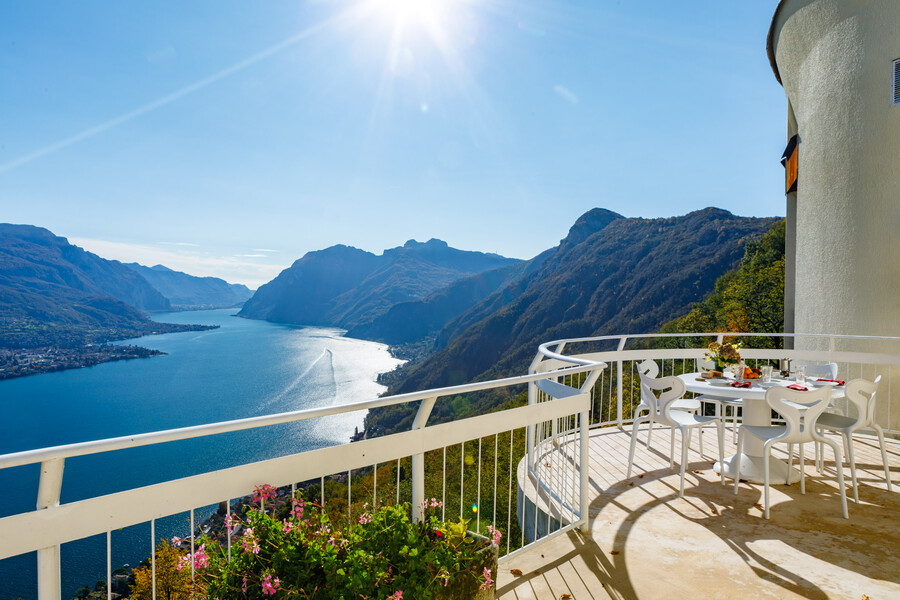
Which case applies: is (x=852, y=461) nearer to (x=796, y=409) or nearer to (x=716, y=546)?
(x=796, y=409)

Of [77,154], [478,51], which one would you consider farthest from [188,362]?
[478,51]

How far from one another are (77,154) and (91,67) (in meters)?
42.8

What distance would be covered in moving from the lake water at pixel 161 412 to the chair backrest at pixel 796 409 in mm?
25555

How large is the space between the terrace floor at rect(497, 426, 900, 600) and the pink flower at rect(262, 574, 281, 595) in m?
1.45

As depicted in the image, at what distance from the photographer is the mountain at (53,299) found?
91.1 metres

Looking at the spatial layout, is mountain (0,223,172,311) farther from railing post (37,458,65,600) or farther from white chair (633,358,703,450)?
railing post (37,458,65,600)

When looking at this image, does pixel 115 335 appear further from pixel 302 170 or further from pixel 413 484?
pixel 413 484

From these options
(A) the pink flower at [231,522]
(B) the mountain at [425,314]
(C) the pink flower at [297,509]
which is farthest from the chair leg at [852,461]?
(B) the mountain at [425,314]

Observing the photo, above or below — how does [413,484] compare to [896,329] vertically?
below

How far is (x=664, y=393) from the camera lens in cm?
418

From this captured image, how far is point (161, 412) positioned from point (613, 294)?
6772 centimetres

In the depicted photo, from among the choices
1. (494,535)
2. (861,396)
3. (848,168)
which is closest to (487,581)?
(494,535)

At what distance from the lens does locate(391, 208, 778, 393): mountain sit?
63284 mm

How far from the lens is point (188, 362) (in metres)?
87.7
